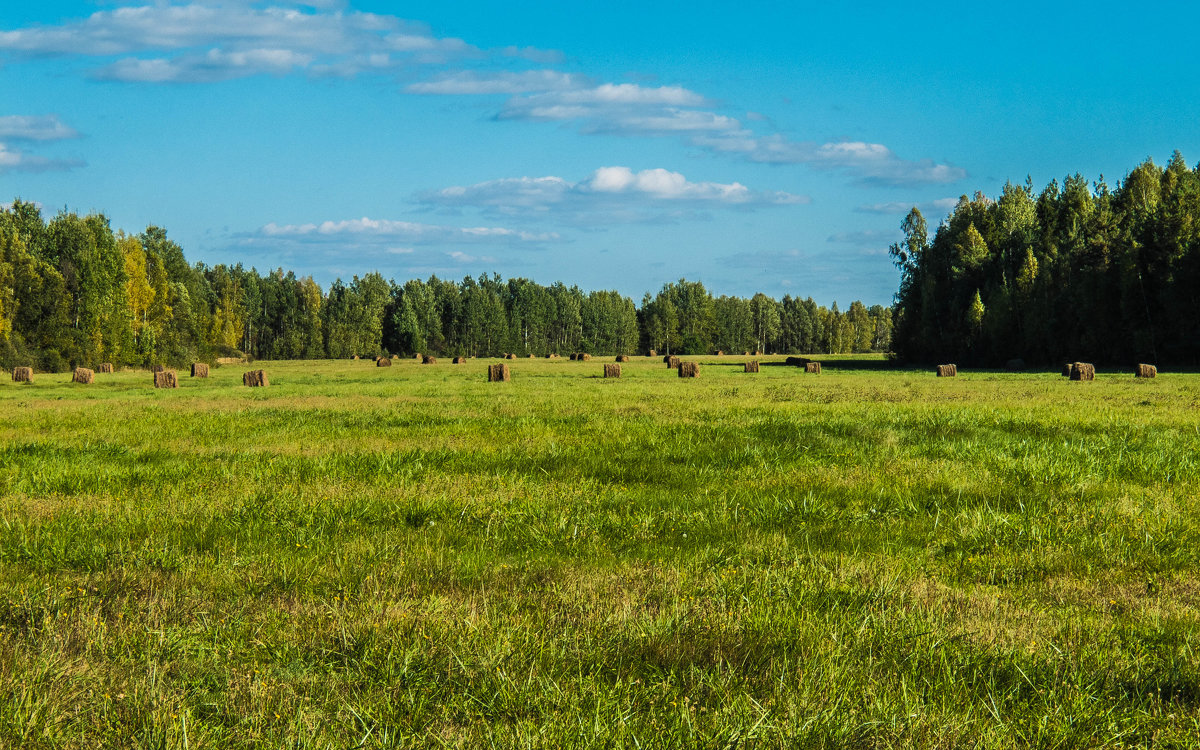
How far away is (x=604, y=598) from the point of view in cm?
541

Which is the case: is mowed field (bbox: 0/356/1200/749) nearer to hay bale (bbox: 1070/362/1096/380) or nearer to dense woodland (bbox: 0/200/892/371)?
hay bale (bbox: 1070/362/1096/380)

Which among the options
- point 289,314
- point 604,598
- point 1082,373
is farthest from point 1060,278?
point 289,314

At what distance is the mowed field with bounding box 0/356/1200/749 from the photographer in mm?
3779

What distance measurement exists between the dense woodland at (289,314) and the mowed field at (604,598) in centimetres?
7185

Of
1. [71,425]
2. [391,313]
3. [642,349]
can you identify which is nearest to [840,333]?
[642,349]

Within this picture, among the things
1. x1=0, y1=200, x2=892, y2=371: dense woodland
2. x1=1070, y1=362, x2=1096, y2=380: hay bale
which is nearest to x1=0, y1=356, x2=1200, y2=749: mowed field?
x1=1070, y1=362, x2=1096, y2=380: hay bale

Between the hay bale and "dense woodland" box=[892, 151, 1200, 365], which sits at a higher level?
"dense woodland" box=[892, 151, 1200, 365]

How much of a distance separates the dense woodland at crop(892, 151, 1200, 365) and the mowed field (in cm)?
5696

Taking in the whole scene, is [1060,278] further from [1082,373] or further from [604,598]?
[604,598]

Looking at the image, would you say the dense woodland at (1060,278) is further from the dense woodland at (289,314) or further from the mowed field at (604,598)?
the dense woodland at (289,314)

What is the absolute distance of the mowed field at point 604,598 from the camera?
12.4ft

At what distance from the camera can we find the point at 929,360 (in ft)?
273

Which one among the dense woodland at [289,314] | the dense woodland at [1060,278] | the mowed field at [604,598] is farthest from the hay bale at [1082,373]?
the dense woodland at [289,314]

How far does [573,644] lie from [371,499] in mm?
4652
